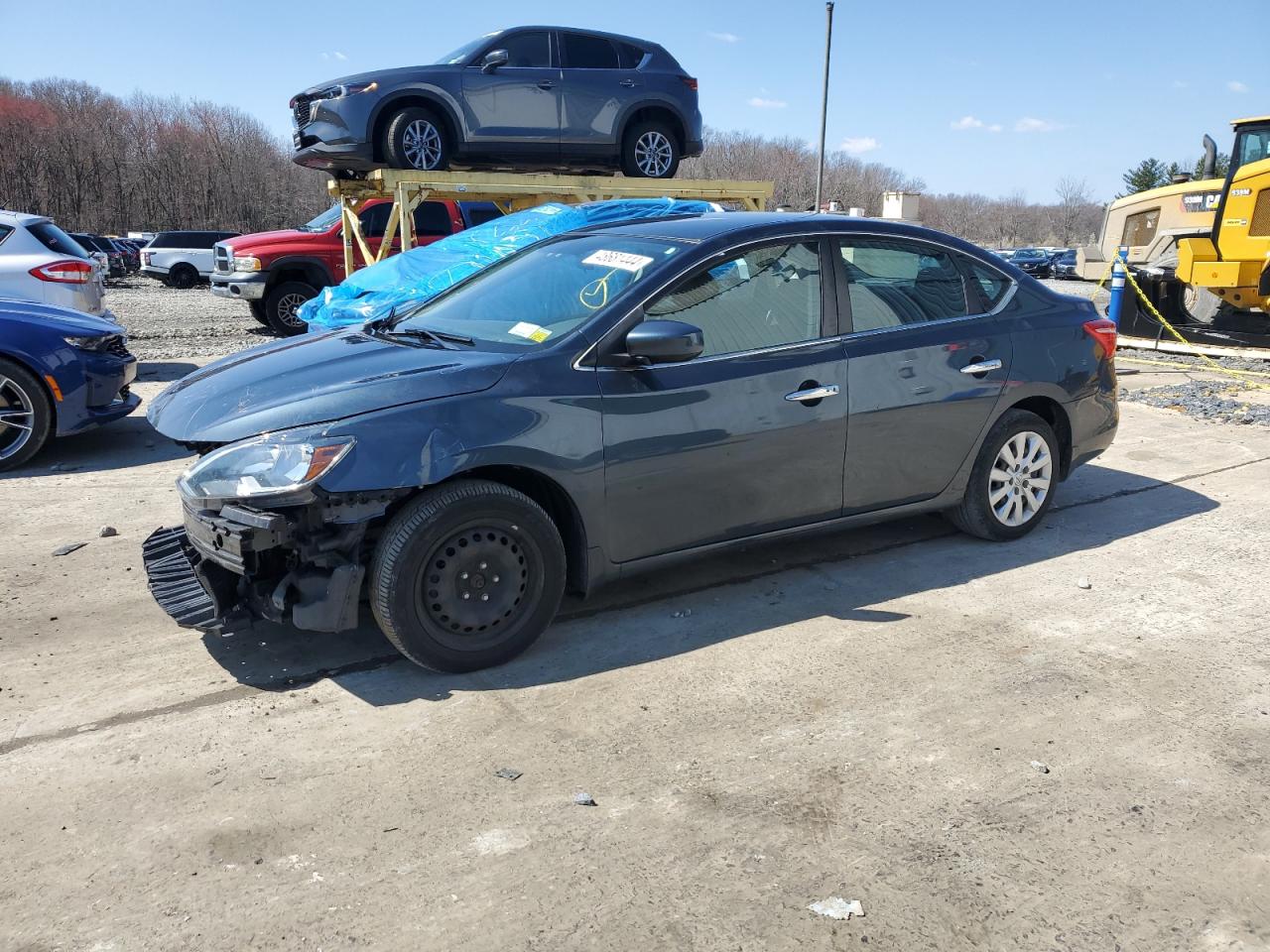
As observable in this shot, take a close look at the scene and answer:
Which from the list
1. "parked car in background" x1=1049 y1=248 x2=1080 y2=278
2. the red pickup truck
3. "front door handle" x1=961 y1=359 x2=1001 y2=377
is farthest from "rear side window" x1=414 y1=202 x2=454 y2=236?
"parked car in background" x1=1049 y1=248 x2=1080 y2=278

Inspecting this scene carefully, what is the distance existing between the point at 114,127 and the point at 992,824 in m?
77.3

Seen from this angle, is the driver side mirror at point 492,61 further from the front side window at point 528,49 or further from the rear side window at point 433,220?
the rear side window at point 433,220

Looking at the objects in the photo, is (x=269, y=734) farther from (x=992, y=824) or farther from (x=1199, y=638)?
(x=1199, y=638)

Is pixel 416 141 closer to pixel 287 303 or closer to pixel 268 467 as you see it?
pixel 287 303

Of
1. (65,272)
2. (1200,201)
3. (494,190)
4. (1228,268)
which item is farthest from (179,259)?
(1228,268)

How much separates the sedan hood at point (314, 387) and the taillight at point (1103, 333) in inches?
136

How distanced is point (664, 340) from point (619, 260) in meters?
0.75

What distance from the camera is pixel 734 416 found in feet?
13.9

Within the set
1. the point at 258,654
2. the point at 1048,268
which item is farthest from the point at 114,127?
the point at 258,654

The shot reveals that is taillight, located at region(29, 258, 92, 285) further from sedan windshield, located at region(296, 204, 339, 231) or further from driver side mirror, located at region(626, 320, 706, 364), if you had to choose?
driver side mirror, located at region(626, 320, 706, 364)

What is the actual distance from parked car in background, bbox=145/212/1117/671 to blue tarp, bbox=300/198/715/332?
12.2 ft

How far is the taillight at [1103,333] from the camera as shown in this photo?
5559 mm

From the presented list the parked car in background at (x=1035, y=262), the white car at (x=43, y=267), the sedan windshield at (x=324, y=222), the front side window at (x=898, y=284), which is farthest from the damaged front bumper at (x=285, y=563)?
the parked car in background at (x=1035, y=262)

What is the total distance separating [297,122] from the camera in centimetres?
1173
